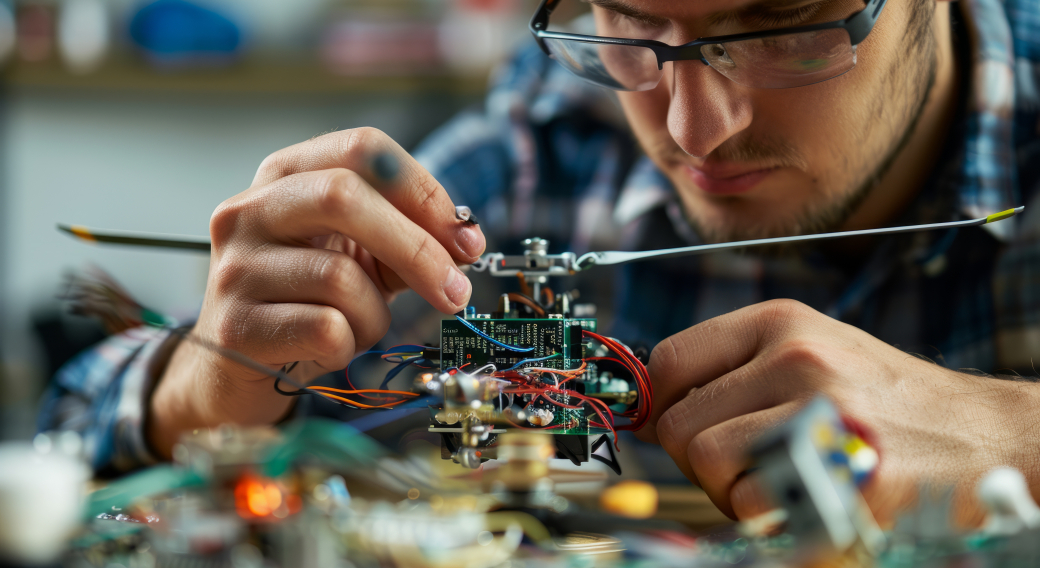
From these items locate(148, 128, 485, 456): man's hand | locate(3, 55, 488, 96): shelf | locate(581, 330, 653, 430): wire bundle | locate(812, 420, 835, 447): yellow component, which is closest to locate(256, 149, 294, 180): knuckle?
locate(148, 128, 485, 456): man's hand

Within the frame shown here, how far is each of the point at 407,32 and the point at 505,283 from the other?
1535 millimetres

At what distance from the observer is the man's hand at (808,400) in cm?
59

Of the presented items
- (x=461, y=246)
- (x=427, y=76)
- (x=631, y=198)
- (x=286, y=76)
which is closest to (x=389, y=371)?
(x=461, y=246)

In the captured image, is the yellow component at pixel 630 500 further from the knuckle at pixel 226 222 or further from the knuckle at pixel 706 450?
the knuckle at pixel 226 222

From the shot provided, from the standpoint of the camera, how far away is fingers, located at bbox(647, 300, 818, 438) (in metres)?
0.66

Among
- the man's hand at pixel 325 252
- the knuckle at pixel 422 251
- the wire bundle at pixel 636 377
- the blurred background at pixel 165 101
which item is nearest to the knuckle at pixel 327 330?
the man's hand at pixel 325 252

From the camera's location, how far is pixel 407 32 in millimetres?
2023

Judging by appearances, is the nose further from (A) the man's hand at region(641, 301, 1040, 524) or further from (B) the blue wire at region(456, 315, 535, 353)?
(B) the blue wire at region(456, 315, 535, 353)

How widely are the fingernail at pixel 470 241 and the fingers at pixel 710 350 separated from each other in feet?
0.72

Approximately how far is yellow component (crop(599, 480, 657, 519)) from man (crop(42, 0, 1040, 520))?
66 mm

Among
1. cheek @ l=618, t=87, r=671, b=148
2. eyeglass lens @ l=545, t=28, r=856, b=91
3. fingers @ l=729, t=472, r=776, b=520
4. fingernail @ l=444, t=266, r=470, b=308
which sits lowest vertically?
fingers @ l=729, t=472, r=776, b=520

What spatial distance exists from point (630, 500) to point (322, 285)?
41 centimetres

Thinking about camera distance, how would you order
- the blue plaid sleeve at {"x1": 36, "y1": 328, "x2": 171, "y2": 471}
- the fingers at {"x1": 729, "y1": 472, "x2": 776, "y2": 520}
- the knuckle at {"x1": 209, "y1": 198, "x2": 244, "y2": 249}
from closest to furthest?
the fingers at {"x1": 729, "y1": 472, "x2": 776, "y2": 520} < the knuckle at {"x1": 209, "y1": 198, "x2": 244, "y2": 249} < the blue plaid sleeve at {"x1": 36, "y1": 328, "x2": 171, "y2": 471}

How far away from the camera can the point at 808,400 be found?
0.59m
